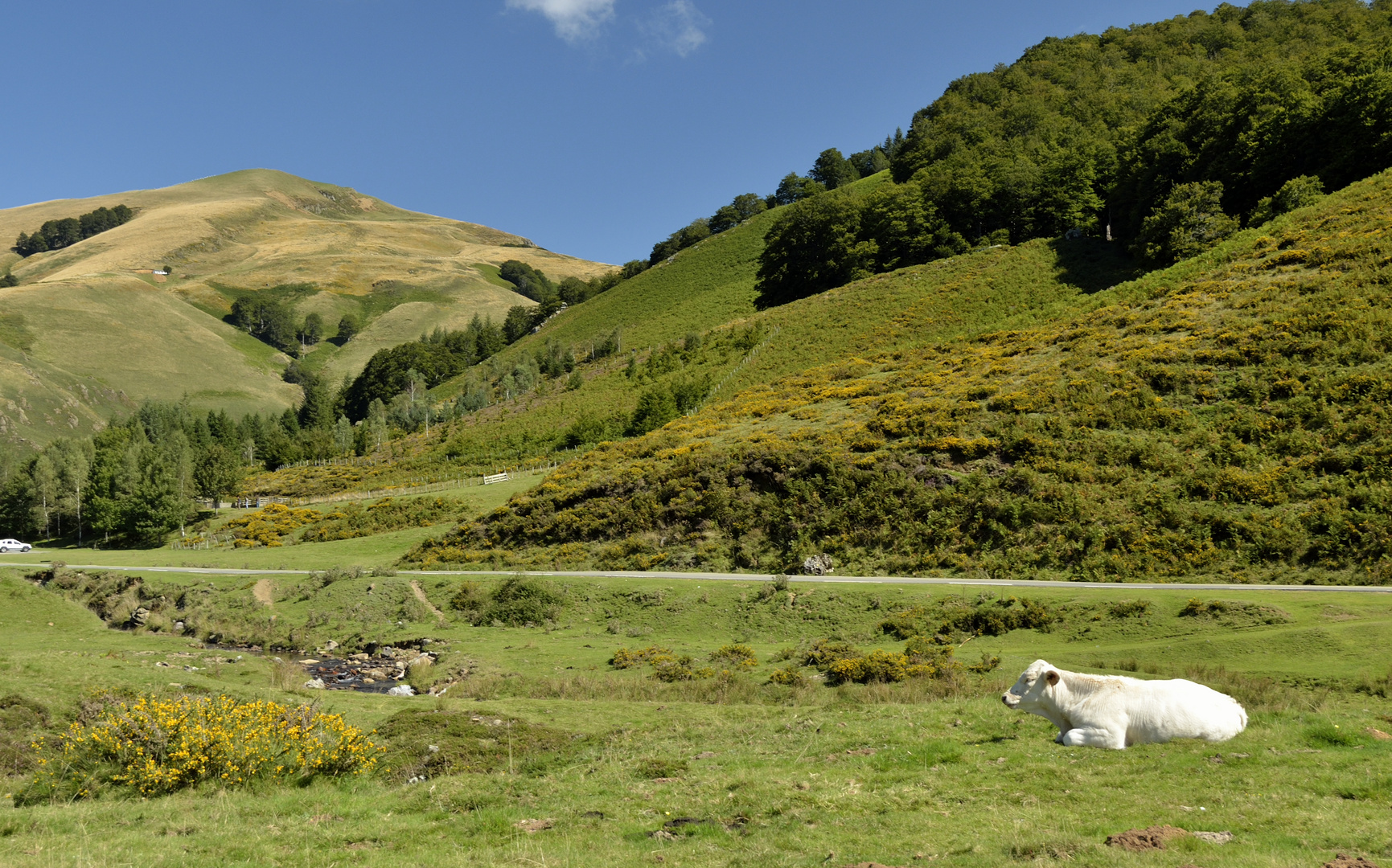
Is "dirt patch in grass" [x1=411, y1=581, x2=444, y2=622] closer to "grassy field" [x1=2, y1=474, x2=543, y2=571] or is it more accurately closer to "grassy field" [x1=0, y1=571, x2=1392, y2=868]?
"grassy field" [x1=0, y1=571, x2=1392, y2=868]

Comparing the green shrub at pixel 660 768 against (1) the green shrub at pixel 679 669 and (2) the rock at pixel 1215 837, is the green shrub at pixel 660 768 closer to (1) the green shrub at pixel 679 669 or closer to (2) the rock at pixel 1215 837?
(2) the rock at pixel 1215 837

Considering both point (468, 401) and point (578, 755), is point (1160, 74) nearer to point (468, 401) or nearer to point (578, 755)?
point (468, 401)

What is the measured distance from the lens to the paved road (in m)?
22.4

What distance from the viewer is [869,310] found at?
82875 millimetres

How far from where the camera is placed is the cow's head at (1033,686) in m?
11.3

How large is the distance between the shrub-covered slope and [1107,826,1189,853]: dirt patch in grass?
2096 cm

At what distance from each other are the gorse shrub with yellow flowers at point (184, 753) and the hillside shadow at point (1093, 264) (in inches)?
2878

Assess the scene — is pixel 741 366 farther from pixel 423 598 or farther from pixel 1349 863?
pixel 1349 863

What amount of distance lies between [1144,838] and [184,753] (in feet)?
40.4

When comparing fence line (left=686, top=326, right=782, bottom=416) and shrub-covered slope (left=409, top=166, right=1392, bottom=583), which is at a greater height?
fence line (left=686, top=326, right=782, bottom=416)

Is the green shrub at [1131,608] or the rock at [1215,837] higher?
the rock at [1215,837]

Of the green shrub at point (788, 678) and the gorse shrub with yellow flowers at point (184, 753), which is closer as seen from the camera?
the gorse shrub with yellow flowers at point (184, 753)

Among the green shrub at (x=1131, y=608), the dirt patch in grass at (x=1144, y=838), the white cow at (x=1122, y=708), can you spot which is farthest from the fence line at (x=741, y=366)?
the dirt patch in grass at (x=1144, y=838)

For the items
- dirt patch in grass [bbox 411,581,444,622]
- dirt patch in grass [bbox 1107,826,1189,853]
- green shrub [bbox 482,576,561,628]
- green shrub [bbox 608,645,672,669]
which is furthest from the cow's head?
dirt patch in grass [bbox 411,581,444,622]
